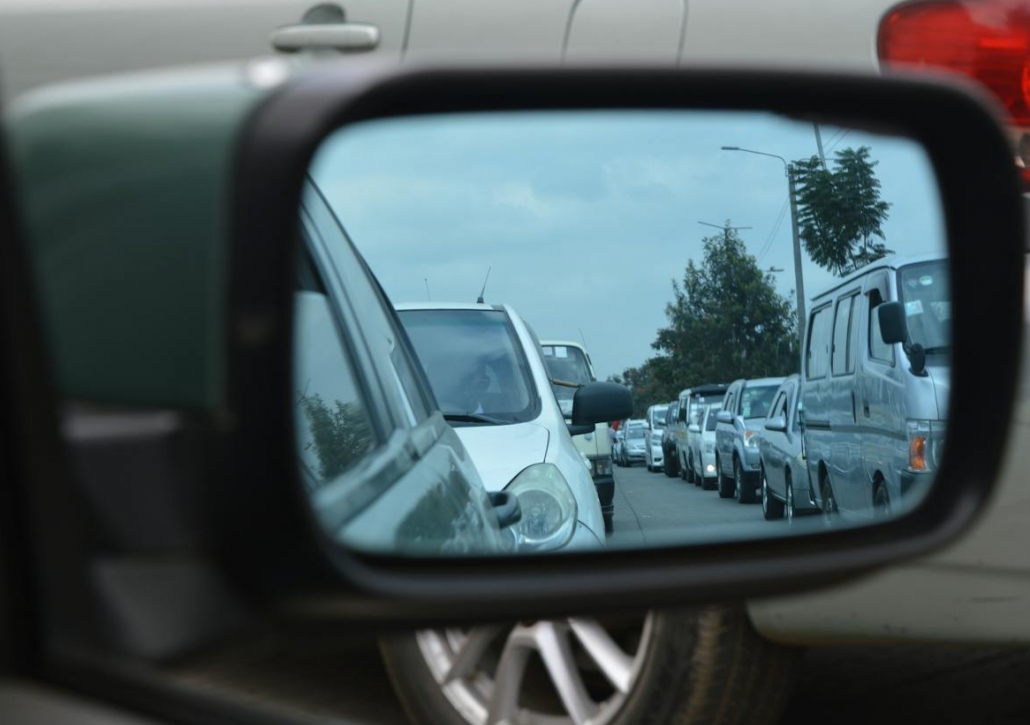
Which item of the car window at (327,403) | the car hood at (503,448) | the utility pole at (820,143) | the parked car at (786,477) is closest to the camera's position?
the car window at (327,403)

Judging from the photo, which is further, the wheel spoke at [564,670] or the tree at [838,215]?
the wheel spoke at [564,670]

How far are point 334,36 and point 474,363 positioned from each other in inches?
70.2

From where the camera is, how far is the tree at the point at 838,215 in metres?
2.54

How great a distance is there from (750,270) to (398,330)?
30.1 inches

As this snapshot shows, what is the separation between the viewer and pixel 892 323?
3426 millimetres

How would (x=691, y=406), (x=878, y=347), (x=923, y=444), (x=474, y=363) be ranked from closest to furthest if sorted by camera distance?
(x=691, y=406) → (x=923, y=444) → (x=878, y=347) → (x=474, y=363)

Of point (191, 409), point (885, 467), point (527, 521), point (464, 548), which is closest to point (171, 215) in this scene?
point (191, 409)

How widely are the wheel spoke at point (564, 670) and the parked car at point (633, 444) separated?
498mm

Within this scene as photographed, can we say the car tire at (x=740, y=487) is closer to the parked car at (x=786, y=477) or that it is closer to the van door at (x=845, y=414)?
the parked car at (x=786, y=477)

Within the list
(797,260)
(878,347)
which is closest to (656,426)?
(797,260)

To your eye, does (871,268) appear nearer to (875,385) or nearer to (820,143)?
(820,143)

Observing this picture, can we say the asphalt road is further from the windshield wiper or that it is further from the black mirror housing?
the windshield wiper

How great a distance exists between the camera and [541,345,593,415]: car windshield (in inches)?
155

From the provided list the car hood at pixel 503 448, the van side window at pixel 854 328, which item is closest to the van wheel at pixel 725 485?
the van side window at pixel 854 328
